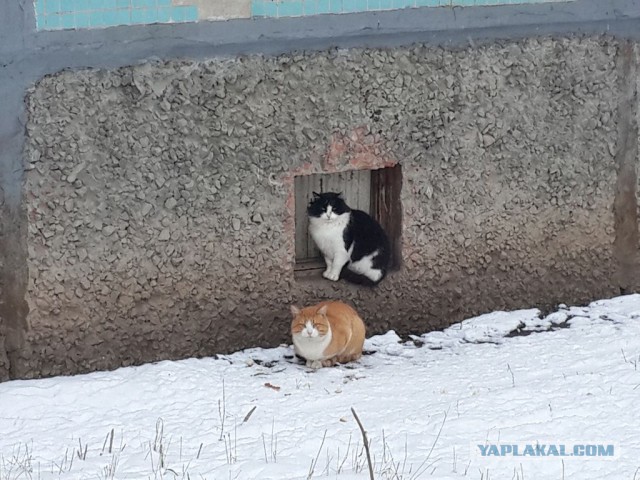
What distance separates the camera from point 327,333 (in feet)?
22.7

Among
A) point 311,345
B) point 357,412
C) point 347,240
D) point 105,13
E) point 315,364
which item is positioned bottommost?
point 357,412

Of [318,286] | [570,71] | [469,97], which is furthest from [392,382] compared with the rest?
[570,71]

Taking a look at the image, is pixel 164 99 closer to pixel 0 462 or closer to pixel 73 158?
pixel 73 158

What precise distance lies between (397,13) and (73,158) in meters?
2.09

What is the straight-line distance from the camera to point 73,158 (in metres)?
6.59

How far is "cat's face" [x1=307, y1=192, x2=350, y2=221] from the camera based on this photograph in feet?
24.5

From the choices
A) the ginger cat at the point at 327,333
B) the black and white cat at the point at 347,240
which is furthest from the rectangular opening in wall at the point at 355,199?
the ginger cat at the point at 327,333

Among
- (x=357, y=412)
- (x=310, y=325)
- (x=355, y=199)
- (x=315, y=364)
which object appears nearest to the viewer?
(x=357, y=412)

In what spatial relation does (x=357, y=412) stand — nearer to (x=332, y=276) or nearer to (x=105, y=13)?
(x=332, y=276)

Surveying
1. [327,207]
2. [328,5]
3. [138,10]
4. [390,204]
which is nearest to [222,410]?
[327,207]

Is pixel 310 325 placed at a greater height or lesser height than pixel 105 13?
lesser

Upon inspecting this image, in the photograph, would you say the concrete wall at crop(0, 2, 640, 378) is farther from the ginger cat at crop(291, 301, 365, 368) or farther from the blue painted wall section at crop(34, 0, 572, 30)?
the ginger cat at crop(291, 301, 365, 368)

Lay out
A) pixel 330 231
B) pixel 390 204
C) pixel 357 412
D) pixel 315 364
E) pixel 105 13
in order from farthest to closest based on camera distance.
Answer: pixel 390 204, pixel 330 231, pixel 315 364, pixel 105 13, pixel 357 412

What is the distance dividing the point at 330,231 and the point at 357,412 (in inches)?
61.7
